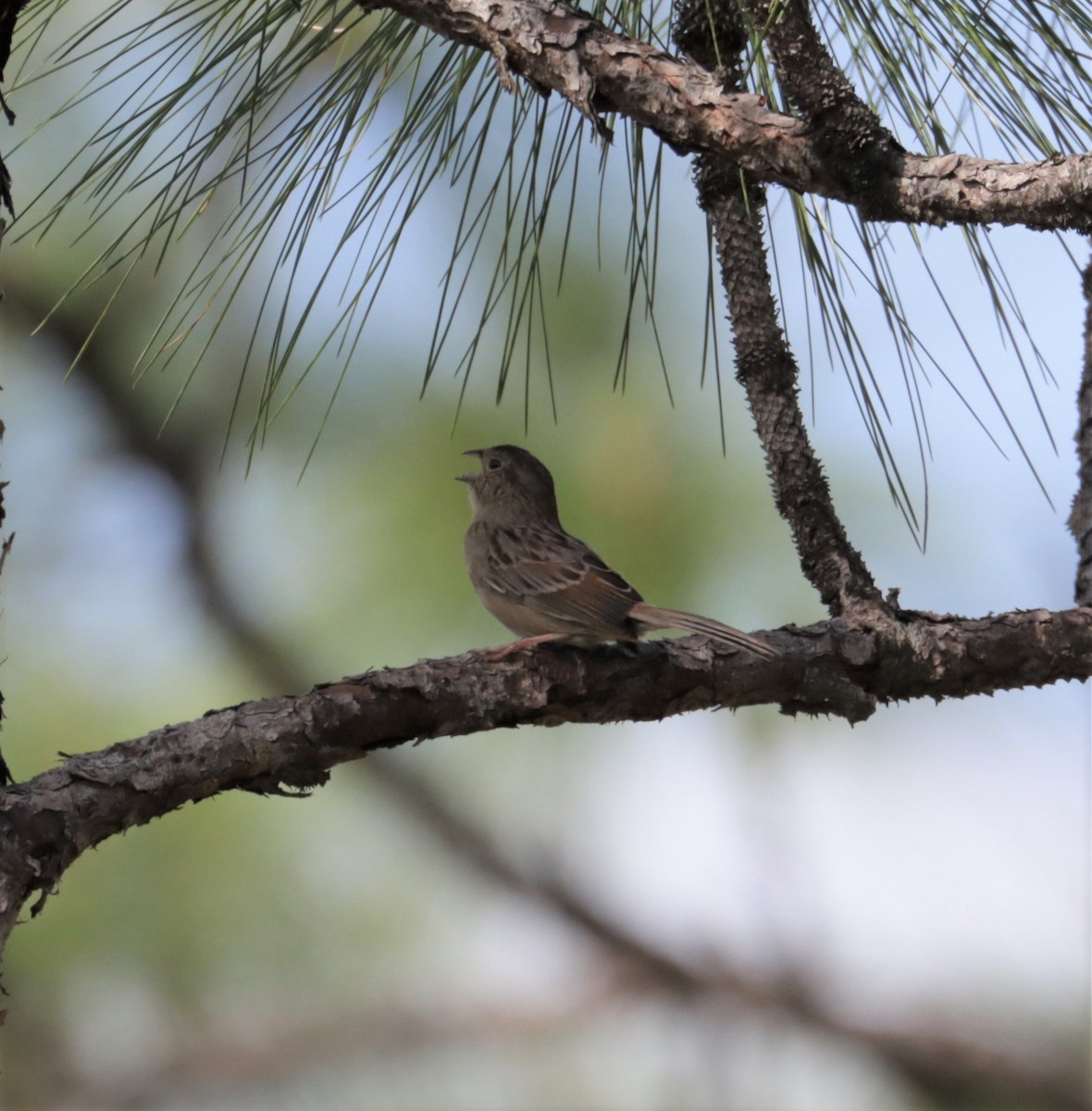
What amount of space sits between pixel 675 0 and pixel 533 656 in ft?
3.26

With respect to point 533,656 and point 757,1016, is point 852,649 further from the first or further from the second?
point 757,1016

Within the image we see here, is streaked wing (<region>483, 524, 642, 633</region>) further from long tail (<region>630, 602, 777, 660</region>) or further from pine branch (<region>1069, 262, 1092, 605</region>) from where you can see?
pine branch (<region>1069, 262, 1092, 605</region>)

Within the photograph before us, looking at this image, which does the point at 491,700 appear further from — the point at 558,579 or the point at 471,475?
the point at 471,475

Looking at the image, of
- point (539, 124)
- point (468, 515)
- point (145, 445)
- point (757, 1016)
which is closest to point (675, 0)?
point (539, 124)

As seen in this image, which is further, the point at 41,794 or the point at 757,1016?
the point at 757,1016

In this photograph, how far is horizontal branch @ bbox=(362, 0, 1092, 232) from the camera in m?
1.10

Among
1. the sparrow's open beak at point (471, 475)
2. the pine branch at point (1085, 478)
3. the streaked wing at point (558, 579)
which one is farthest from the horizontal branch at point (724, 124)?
the sparrow's open beak at point (471, 475)

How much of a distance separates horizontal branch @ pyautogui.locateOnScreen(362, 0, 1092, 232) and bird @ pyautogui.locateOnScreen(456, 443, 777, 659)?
0.63m

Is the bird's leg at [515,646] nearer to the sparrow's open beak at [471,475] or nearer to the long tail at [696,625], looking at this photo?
the long tail at [696,625]

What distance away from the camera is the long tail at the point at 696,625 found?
163 centimetres

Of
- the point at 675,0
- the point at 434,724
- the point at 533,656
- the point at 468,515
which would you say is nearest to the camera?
the point at 434,724

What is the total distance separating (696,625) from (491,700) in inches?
14.0

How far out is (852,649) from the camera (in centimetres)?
170

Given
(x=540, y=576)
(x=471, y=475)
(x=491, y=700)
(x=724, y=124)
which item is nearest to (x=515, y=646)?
(x=491, y=700)
